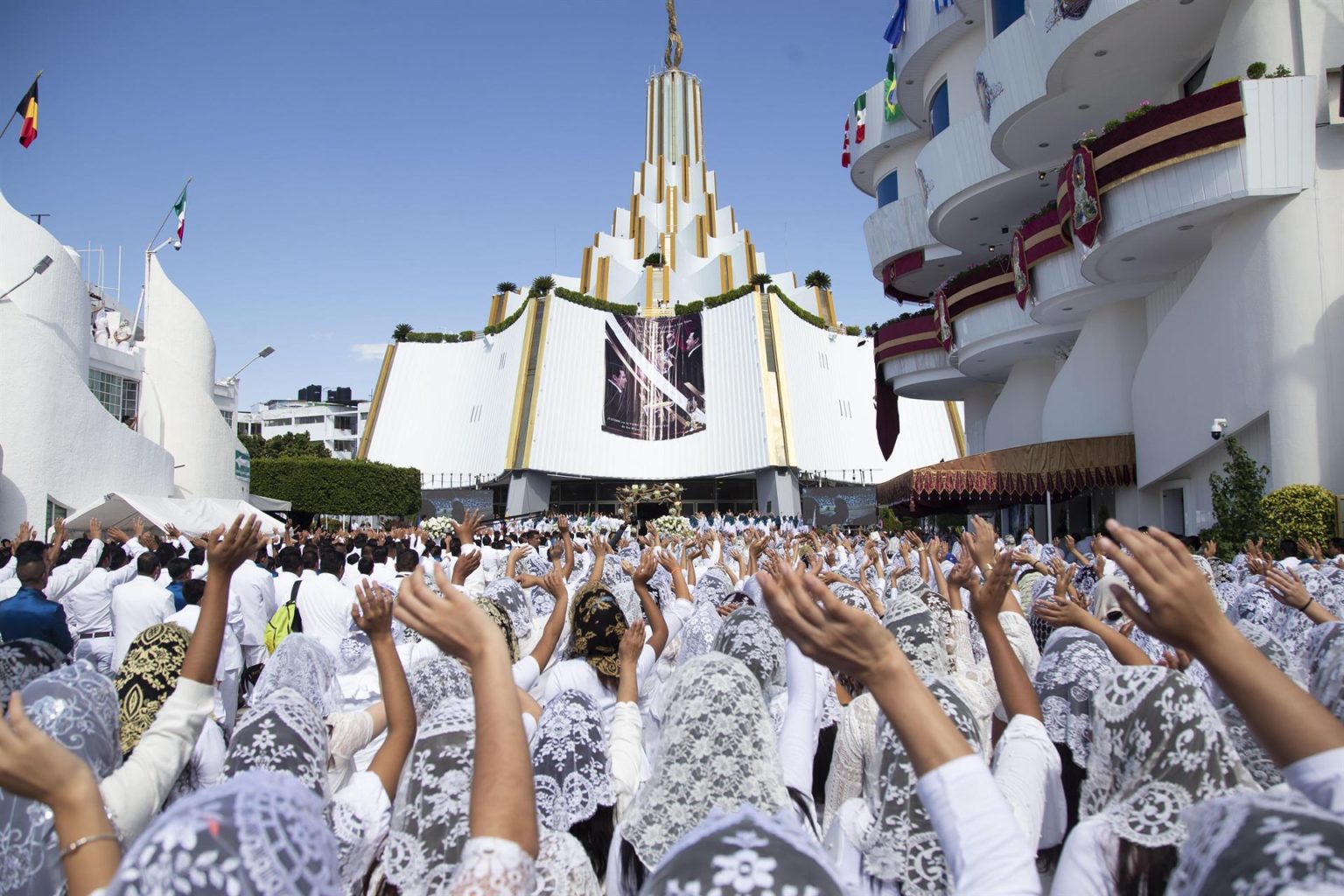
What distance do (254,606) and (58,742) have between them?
5.27 meters

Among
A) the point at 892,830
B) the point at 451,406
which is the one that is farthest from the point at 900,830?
the point at 451,406

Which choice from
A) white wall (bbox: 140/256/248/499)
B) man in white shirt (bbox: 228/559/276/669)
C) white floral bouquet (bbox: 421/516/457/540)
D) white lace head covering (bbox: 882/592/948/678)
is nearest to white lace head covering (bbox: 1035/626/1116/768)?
white lace head covering (bbox: 882/592/948/678)

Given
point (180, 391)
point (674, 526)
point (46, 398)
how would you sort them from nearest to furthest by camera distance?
1. point (46, 398)
2. point (674, 526)
3. point (180, 391)

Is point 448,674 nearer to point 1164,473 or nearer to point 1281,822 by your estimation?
point 1281,822

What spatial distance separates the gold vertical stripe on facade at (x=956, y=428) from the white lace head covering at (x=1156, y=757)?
36.4 metres

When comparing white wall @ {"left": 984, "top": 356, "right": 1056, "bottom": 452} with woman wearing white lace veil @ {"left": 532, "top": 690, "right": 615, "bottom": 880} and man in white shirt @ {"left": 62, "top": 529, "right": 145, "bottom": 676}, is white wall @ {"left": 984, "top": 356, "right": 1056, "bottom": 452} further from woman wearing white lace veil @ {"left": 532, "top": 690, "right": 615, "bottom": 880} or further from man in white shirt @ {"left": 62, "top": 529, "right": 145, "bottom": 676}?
woman wearing white lace veil @ {"left": 532, "top": 690, "right": 615, "bottom": 880}

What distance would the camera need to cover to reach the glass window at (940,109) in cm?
2198

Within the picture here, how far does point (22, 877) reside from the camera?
182 centimetres

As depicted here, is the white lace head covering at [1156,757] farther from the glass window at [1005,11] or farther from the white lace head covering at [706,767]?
the glass window at [1005,11]

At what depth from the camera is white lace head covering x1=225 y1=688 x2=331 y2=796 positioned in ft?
7.31

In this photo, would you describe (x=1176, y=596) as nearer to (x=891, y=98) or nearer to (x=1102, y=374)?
(x=1102, y=374)

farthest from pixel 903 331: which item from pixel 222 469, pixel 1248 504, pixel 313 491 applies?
pixel 313 491

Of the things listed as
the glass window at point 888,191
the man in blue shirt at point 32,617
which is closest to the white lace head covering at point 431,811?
the man in blue shirt at point 32,617

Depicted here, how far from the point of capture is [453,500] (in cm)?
3800
